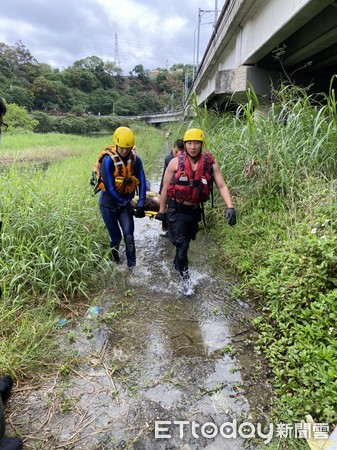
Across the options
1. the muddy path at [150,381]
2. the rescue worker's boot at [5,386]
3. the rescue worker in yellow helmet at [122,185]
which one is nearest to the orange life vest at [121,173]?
the rescue worker in yellow helmet at [122,185]

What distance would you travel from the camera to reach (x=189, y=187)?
3.13m

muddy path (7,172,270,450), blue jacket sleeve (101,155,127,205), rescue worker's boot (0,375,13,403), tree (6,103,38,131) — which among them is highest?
tree (6,103,38,131)

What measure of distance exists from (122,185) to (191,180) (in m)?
0.94

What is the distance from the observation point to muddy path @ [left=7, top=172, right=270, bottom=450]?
1.88 metres

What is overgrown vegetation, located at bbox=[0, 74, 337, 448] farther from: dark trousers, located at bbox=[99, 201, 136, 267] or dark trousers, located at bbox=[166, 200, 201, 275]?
dark trousers, located at bbox=[166, 200, 201, 275]

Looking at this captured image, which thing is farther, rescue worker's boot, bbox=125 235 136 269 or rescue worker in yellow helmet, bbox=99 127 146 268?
rescue worker's boot, bbox=125 235 136 269

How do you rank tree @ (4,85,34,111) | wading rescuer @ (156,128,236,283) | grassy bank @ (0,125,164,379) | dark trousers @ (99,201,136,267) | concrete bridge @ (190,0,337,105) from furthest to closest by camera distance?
tree @ (4,85,34,111), dark trousers @ (99,201,136,267), concrete bridge @ (190,0,337,105), wading rescuer @ (156,128,236,283), grassy bank @ (0,125,164,379)

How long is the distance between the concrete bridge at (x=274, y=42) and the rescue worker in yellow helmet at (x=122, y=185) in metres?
2.40

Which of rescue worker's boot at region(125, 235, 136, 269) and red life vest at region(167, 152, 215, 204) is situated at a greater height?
red life vest at region(167, 152, 215, 204)

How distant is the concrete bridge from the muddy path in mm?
3365

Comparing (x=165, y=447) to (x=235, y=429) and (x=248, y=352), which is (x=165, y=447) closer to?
(x=235, y=429)

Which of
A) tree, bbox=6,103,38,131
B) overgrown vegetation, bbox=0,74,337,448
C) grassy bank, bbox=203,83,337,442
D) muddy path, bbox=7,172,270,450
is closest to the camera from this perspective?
muddy path, bbox=7,172,270,450

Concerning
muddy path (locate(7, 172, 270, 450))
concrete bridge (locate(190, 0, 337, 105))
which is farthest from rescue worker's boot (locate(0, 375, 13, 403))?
concrete bridge (locate(190, 0, 337, 105))

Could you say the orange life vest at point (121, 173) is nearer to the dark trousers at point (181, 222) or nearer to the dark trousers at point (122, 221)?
the dark trousers at point (122, 221)
